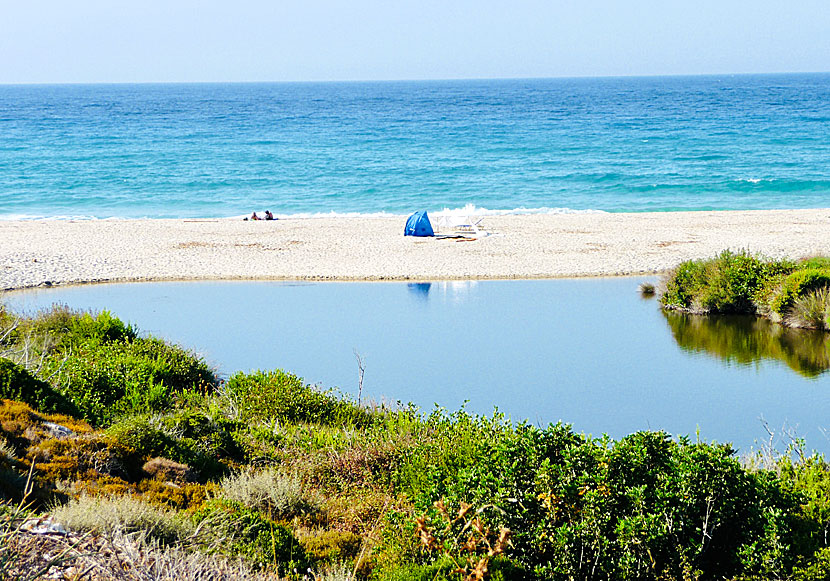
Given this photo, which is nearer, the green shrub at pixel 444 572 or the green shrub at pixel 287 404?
the green shrub at pixel 444 572

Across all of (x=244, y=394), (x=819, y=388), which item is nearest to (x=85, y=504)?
(x=244, y=394)

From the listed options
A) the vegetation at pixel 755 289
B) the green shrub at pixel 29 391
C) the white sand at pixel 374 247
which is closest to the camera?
the green shrub at pixel 29 391

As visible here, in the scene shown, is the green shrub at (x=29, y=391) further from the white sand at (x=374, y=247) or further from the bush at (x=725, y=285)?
the bush at (x=725, y=285)

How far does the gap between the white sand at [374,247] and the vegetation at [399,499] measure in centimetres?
1336

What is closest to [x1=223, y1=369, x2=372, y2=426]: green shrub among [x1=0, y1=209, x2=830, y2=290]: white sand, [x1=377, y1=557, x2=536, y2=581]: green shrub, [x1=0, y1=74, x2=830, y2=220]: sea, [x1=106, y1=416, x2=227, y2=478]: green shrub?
[x1=106, y1=416, x2=227, y2=478]: green shrub

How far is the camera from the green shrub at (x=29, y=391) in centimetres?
795

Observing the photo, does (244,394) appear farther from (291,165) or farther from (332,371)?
(291,165)

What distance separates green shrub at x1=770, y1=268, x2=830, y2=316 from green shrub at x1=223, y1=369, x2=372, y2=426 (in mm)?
9888

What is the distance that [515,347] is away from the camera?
14.8m

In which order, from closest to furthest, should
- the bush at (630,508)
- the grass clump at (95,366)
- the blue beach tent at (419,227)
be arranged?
the bush at (630,508) → the grass clump at (95,366) → the blue beach tent at (419,227)

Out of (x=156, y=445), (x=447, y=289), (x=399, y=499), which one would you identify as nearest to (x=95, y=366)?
(x=156, y=445)

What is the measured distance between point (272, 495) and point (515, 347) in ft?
27.8

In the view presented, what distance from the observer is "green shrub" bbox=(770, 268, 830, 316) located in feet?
52.8

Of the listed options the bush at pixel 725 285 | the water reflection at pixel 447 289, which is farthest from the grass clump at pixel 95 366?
the bush at pixel 725 285
